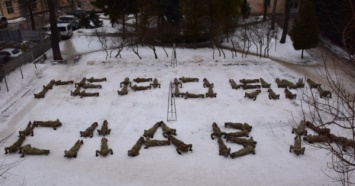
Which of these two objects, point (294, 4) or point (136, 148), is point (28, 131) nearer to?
point (136, 148)

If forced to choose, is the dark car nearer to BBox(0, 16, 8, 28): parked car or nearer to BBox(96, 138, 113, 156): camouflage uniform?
BBox(0, 16, 8, 28): parked car

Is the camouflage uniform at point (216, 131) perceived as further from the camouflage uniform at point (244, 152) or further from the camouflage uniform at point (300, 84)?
the camouflage uniform at point (300, 84)

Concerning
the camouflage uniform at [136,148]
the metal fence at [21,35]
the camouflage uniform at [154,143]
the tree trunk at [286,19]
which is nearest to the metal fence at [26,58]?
the metal fence at [21,35]

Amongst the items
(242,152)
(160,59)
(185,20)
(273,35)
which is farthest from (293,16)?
(242,152)

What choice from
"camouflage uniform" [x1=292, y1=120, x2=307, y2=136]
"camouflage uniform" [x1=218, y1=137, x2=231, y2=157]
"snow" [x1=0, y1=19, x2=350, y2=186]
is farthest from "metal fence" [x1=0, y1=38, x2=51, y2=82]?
"camouflage uniform" [x1=292, y1=120, x2=307, y2=136]

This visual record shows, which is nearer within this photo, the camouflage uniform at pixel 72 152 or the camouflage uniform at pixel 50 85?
the camouflage uniform at pixel 72 152
